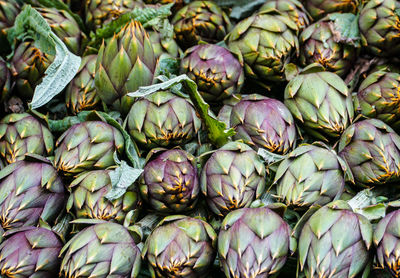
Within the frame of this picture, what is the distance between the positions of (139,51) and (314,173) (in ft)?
2.57

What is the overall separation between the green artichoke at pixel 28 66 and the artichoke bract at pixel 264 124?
82cm

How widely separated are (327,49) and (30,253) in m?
1.39

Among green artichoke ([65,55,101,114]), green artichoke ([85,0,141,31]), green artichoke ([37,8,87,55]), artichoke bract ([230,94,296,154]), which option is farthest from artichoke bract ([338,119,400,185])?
green artichoke ([37,8,87,55])

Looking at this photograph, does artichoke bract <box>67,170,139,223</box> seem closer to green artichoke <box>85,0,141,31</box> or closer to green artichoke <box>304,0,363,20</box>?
green artichoke <box>85,0,141,31</box>

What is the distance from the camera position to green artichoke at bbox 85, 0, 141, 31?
2014 millimetres

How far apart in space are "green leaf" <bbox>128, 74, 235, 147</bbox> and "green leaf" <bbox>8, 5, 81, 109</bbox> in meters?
0.33

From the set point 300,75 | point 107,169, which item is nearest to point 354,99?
point 300,75

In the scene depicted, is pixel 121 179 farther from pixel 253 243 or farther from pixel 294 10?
pixel 294 10

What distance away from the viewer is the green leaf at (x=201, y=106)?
5.40ft

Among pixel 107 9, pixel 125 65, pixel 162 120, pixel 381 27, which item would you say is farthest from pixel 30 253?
pixel 381 27

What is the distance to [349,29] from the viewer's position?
6.40 ft

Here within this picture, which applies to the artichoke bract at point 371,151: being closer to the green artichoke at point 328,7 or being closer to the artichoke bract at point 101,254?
the green artichoke at point 328,7

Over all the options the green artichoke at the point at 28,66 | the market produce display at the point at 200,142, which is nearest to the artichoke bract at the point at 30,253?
the market produce display at the point at 200,142

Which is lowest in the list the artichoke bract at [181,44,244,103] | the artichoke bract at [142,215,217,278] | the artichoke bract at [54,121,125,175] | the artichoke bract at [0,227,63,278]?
the artichoke bract at [0,227,63,278]
